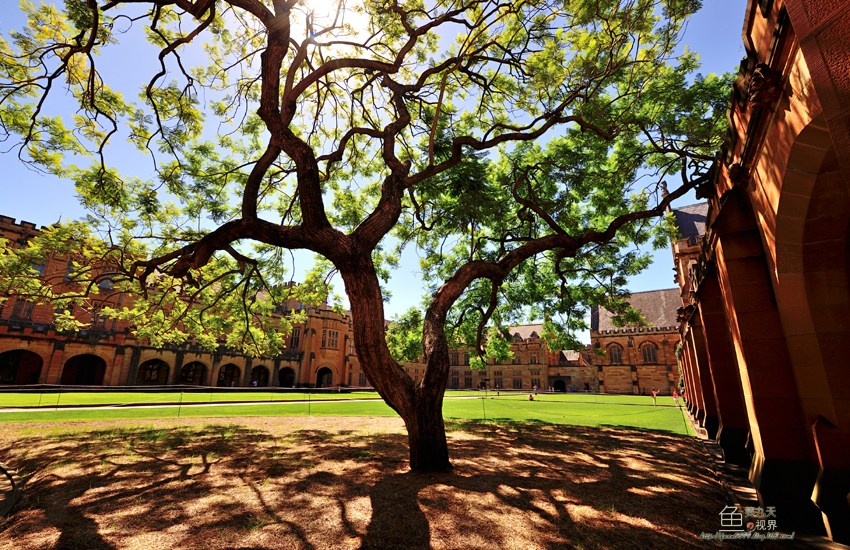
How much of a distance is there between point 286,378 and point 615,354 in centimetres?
4938

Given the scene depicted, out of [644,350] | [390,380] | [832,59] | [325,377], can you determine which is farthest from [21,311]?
[644,350]

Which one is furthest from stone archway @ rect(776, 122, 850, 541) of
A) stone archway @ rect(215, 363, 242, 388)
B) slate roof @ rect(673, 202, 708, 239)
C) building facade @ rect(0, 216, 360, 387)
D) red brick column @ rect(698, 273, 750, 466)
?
stone archway @ rect(215, 363, 242, 388)

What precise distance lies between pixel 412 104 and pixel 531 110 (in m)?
3.53

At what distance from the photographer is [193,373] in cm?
3800

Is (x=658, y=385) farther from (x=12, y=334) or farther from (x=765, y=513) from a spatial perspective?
(x=12, y=334)

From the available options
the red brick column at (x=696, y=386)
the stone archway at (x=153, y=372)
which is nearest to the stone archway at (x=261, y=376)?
the stone archway at (x=153, y=372)

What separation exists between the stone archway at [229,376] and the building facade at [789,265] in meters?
45.9

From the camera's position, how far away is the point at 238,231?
6305mm

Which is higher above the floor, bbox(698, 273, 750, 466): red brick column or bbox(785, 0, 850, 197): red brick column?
bbox(785, 0, 850, 197): red brick column

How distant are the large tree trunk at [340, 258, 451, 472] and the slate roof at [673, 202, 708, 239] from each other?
3441 centimetres

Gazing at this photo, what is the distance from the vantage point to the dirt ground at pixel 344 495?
11.9 ft

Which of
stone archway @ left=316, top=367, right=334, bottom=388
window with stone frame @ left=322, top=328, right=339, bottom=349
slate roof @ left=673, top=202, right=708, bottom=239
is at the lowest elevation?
stone archway @ left=316, top=367, right=334, bottom=388

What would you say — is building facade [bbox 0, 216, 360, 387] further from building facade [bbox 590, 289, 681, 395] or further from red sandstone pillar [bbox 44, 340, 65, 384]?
building facade [bbox 590, 289, 681, 395]

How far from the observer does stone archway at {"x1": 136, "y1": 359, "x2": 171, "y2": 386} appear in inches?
1393
